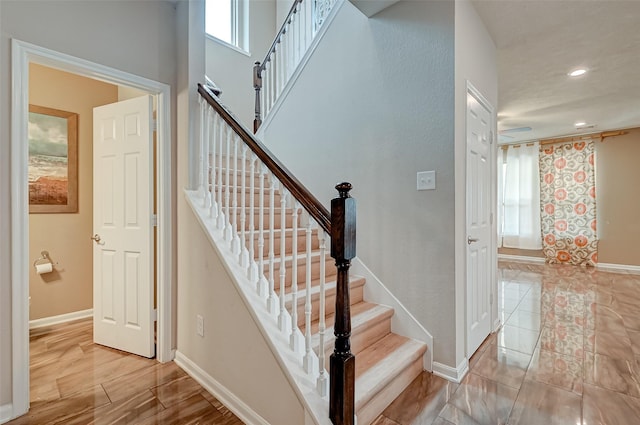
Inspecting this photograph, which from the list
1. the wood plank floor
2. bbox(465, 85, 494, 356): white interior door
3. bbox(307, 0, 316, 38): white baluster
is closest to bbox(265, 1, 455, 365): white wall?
bbox(465, 85, 494, 356): white interior door

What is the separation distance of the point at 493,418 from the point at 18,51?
3.30 meters

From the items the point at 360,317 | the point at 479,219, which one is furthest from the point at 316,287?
the point at 479,219

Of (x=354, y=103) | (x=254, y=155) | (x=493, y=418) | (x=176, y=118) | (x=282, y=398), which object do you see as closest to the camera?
(x=282, y=398)

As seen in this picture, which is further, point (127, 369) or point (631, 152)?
point (631, 152)

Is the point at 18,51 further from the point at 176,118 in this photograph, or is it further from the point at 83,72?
the point at 176,118

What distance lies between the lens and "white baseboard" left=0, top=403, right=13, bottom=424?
65.7 inches

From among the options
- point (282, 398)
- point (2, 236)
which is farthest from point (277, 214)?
point (2, 236)

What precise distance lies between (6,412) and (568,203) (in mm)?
7852

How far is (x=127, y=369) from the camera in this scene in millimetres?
2234

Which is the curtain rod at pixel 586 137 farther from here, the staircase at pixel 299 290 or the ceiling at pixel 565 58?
the staircase at pixel 299 290

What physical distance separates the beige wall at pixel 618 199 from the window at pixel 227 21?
6.61 meters

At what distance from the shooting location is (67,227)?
3.20m

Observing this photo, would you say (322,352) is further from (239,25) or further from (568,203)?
(568,203)

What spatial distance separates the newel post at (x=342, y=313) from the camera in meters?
1.32
